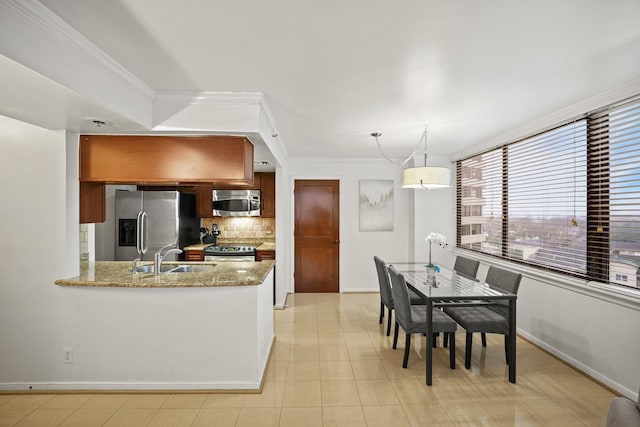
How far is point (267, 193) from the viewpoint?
5.62 meters

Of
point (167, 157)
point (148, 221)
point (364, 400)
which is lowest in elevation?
point (364, 400)

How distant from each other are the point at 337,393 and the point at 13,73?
2788 millimetres

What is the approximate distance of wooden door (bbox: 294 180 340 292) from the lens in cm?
576

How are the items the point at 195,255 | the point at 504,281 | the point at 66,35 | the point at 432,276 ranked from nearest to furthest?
the point at 66,35, the point at 504,281, the point at 432,276, the point at 195,255

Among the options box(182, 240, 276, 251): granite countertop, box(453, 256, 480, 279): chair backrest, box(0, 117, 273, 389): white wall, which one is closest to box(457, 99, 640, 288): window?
box(453, 256, 480, 279): chair backrest

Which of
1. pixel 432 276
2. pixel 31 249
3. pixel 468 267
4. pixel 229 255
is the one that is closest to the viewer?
pixel 31 249

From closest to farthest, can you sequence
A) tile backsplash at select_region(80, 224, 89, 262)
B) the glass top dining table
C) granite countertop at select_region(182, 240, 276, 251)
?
the glass top dining table, tile backsplash at select_region(80, 224, 89, 262), granite countertop at select_region(182, 240, 276, 251)

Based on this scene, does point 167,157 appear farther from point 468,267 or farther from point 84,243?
point 468,267

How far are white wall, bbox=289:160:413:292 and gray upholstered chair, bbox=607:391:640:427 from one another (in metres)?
4.38

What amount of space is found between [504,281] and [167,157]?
10.8 feet

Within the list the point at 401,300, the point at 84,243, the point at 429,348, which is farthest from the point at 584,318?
the point at 84,243

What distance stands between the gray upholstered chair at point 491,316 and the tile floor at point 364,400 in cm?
28

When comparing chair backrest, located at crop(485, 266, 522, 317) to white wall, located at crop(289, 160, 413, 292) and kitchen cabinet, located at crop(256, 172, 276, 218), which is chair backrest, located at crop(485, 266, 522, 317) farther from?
kitchen cabinet, located at crop(256, 172, 276, 218)

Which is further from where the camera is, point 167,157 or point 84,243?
point 84,243
